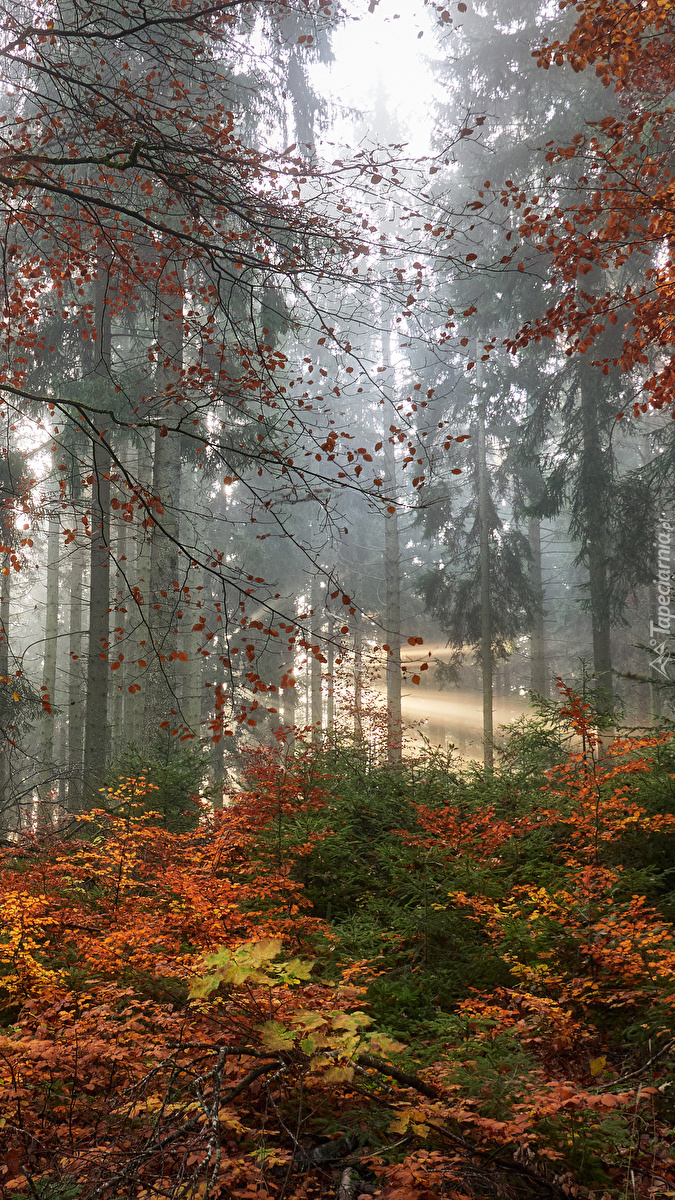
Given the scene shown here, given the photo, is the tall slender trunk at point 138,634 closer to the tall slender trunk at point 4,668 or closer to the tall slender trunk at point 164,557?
the tall slender trunk at point 164,557

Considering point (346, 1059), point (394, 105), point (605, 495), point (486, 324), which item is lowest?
point (346, 1059)

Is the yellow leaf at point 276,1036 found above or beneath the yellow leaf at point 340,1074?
above

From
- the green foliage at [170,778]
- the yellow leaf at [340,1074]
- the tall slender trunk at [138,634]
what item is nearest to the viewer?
the yellow leaf at [340,1074]

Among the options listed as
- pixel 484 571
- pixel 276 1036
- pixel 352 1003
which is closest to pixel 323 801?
pixel 352 1003

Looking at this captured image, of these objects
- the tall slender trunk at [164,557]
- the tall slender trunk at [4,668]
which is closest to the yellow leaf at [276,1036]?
the tall slender trunk at [4,668]

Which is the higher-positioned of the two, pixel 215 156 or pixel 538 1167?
pixel 215 156

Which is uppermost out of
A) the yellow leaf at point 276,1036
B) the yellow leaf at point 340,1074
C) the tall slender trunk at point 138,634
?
the tall slender trunk at point 138,634

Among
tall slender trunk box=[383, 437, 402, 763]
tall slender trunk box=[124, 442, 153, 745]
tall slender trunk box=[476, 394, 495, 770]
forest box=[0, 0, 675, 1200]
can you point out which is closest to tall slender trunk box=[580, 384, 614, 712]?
forest box=[0, 0, 675, 1200]

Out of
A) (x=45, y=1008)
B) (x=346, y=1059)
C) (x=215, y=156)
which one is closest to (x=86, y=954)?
(x=45, y=1008)

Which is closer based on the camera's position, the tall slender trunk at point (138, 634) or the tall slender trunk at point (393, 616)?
the tall slender trunk at point (138, 634)

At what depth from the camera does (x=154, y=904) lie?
201 inches

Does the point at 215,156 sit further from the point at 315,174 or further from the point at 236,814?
the point at 236,814

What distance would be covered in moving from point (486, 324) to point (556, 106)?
4157 millimetres

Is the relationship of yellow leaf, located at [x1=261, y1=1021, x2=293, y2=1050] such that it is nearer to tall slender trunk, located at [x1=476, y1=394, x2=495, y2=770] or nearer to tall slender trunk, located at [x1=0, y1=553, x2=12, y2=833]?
tall slender trunk, located at [x1=0, y1=553, x2=12, y2=833]
